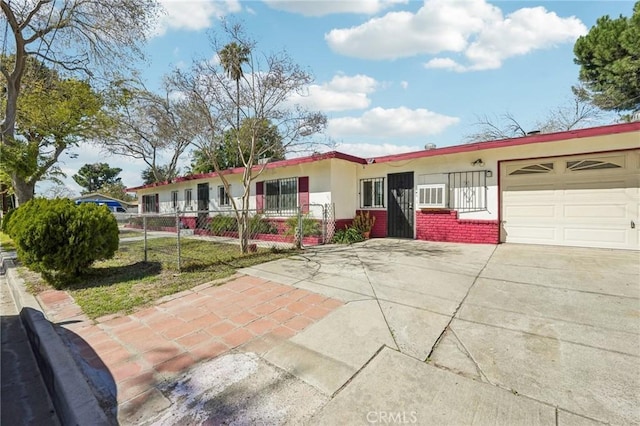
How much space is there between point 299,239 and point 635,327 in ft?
20.8

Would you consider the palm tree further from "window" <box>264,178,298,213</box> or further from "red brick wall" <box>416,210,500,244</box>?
"red brick wall" <box>416,210,500,244</box>

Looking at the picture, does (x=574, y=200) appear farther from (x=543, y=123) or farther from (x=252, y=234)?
(x=543, y=123)

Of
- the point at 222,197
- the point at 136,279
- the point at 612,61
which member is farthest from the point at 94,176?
the point at 612,61

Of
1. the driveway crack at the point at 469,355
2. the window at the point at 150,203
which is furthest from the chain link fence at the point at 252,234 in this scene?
the window at the point at 150,203

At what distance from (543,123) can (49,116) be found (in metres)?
25.6

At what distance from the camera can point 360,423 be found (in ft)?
5.41

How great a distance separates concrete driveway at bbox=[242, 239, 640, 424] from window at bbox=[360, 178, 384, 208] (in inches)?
207

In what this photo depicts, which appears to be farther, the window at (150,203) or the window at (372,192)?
the window at (150,203)

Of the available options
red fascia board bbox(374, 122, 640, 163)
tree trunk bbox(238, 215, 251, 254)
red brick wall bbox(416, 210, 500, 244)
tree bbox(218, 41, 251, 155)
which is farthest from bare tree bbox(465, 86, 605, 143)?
tree trunk bbox(238, 215, 251, 254)

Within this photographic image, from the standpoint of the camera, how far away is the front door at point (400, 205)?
915 cm

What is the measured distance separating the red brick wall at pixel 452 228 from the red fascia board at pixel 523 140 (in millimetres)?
1807

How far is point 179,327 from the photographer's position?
3033mm

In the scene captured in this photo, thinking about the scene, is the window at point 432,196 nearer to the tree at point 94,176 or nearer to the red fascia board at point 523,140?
the red fascia board at point 523,140

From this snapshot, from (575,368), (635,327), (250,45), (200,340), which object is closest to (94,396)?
(200,340)
